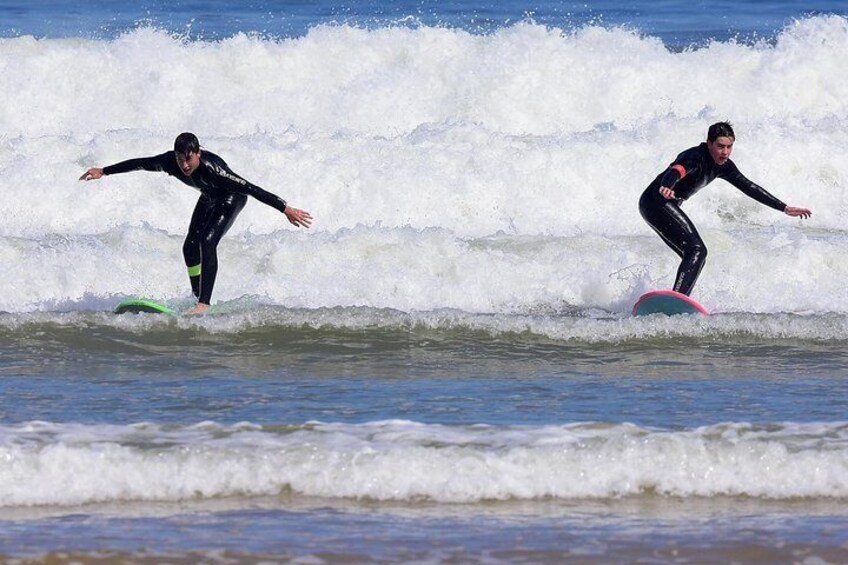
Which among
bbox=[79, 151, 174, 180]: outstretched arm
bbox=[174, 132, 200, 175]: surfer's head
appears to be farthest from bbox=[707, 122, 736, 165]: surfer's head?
bbox=[79, 151, 174, 180]: outstretched arm

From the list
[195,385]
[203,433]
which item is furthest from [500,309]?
[203,433]

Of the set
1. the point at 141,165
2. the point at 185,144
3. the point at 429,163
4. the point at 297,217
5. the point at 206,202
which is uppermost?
the point at 429,163

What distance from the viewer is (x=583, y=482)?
671cm

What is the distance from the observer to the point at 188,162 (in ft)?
34.2

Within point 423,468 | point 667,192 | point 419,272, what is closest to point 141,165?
point 419,272

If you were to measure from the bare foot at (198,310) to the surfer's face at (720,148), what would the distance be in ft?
13.2

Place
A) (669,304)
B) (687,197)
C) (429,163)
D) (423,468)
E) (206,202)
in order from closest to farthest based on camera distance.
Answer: (423,468) < (206,202) < (669,304) < (687,197) < (429,163)

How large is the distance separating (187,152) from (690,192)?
3.85 meters

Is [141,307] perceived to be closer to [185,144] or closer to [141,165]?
[141,165]

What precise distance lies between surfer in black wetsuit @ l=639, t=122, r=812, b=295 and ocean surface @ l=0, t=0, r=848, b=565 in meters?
0.59

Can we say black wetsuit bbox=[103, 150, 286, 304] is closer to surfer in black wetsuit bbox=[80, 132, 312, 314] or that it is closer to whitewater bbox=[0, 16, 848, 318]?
surfer in black wetsuit bbox=[80, 132, 312, 314]

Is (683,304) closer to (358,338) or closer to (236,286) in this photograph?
(358,338)

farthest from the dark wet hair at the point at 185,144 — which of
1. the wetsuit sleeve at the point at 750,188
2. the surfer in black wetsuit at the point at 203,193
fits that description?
the wetsuit sleeve at the point at 750,188

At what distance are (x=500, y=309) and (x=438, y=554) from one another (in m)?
6.65
